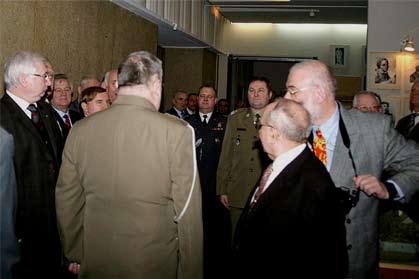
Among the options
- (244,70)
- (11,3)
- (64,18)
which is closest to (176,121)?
(11,3)

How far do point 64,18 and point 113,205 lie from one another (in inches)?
116

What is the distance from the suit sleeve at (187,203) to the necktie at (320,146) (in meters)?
0.66

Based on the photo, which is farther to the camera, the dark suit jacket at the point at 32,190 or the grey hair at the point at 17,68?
the grey hair at the point at 17,68

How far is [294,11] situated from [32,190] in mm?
7491

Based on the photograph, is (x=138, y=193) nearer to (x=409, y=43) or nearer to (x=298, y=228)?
(x=298, y=228)

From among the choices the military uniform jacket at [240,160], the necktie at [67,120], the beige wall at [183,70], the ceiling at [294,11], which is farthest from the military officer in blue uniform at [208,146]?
the beige wall at [183,70]

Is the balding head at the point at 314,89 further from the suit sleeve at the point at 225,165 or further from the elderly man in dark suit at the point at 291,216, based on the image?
the suit sleeve at the point at 225,165

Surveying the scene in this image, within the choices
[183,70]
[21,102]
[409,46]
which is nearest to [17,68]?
[21,102]

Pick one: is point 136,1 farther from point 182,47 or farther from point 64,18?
point 182,47

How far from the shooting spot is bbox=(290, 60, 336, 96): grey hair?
214 cm

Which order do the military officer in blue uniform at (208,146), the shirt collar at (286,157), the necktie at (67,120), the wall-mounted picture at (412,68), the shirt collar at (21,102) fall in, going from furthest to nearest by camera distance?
the wall-mounted picture at (412,68) → the military officer in blue uniform at (208,146) → the necktie at (67,120) → the shirt collar at (21,102) → the shirt collar at (286,157)

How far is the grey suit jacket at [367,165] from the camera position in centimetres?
210

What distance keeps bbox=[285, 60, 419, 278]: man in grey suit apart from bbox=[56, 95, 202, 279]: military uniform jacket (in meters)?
0.67

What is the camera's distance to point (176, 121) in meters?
2.03
